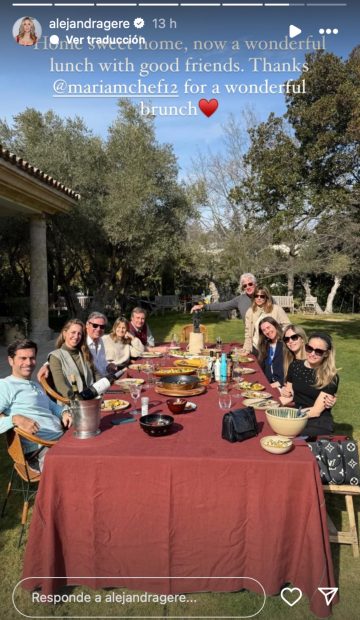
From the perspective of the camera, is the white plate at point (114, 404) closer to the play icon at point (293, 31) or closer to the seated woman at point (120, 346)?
the seated woman at point (120, 346)

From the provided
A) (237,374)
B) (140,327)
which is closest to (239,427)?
(237,374)

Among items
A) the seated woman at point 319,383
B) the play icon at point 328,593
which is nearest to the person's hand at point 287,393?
the seated woman at point 319,383

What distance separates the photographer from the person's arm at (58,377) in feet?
11.5

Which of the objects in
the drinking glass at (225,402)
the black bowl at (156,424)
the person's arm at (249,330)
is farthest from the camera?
the person's arm at (249,330)

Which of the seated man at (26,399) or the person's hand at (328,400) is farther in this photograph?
the person's hand at (328,400)

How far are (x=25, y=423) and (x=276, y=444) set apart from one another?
160 cm

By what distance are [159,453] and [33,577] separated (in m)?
0.98

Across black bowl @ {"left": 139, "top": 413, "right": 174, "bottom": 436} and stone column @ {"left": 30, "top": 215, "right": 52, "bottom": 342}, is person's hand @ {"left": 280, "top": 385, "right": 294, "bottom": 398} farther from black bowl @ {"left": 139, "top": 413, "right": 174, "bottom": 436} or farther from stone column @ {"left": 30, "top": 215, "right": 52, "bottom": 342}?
stone column @ {"left": 30, "top": 215, "right": 52, "bottom": 342}

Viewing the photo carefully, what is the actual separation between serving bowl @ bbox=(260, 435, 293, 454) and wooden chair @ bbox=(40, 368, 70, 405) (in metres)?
1.79

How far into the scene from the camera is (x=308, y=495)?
2084 millimetres

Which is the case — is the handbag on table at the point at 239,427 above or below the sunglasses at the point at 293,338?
below

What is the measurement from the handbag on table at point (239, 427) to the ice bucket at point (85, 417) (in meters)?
0.75

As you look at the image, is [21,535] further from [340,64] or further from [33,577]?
[340,64]

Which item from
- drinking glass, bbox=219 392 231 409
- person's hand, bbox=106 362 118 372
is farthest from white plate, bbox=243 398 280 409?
person's hand, bbox=106 362 118 372
